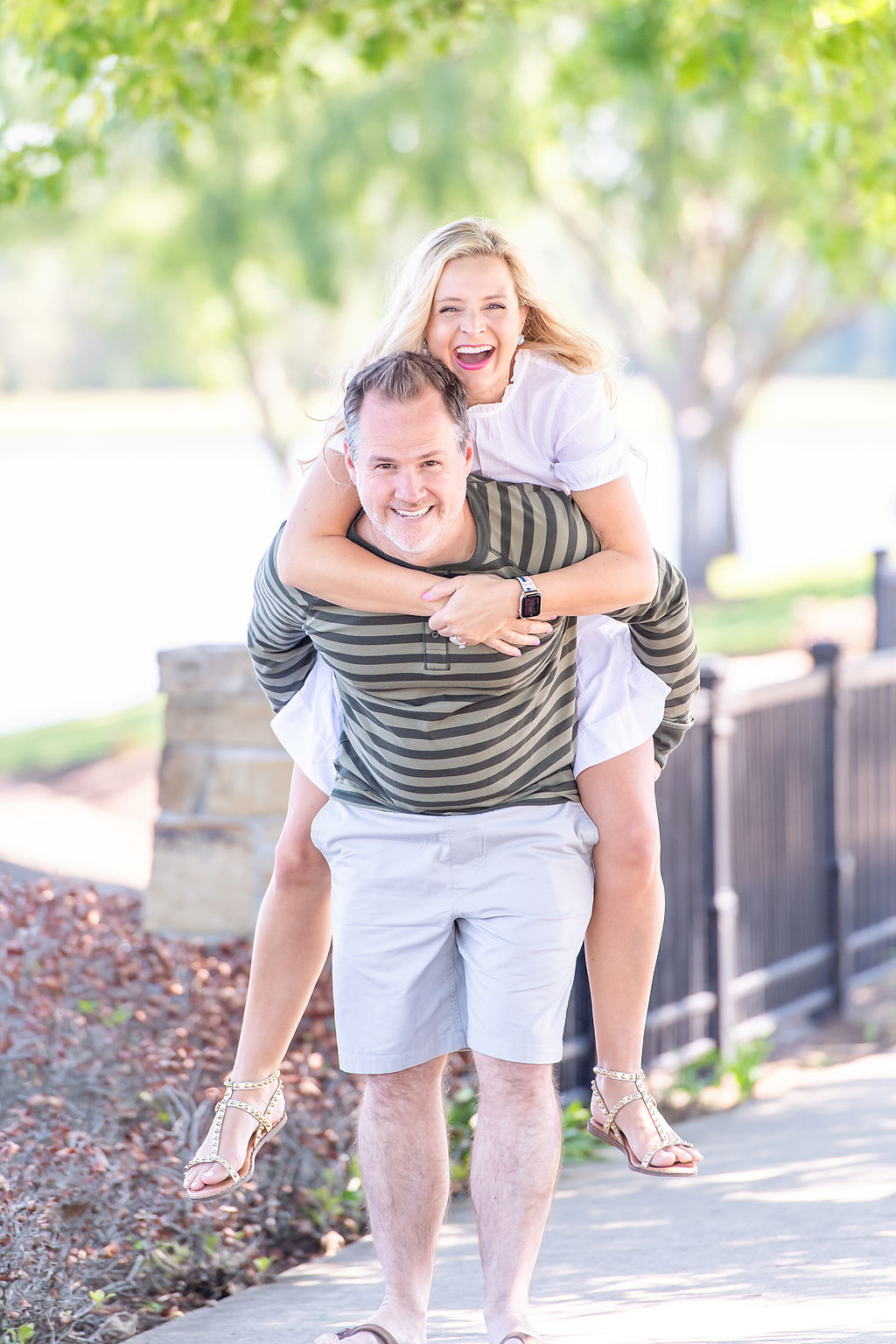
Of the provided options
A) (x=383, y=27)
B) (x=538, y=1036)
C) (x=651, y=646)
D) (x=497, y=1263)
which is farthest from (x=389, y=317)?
(x=383, y=27)

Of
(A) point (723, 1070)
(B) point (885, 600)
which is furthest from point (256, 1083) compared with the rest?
(B) point (885, 600)

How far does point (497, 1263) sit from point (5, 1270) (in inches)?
37.9

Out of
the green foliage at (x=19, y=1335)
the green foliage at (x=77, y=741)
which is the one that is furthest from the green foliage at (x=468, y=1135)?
the green foliage at (x=77, y=741)

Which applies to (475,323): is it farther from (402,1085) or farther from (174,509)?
(174,509)

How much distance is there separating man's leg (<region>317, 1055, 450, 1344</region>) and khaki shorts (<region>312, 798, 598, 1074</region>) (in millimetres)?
76

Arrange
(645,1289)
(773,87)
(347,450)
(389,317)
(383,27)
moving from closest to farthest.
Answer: (347,450)
(389,317)
(645,1289)
(383,27)
(773,87)

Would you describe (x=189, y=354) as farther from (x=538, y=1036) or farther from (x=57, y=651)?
(x=538, y=1036)

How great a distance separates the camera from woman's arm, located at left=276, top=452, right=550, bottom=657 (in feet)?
8.54

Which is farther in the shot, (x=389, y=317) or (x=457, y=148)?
(x=457, y=148)

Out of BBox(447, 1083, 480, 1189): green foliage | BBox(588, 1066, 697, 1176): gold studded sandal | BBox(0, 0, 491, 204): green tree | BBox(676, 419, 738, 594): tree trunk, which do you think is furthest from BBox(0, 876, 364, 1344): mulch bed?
BBox(676, 419, 738, 594): tree trunk

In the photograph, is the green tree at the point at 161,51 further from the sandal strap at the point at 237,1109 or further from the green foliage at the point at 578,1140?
the green foliage at the point at 578,1140

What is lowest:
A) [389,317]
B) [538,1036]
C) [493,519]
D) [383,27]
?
[538,1036]

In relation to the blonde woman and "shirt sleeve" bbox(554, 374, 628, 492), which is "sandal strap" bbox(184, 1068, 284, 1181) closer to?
the blonde woman

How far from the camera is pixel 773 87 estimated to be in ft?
35.3
